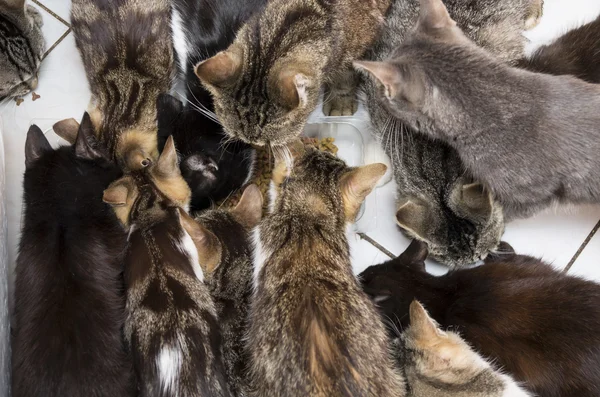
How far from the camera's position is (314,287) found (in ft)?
5.84

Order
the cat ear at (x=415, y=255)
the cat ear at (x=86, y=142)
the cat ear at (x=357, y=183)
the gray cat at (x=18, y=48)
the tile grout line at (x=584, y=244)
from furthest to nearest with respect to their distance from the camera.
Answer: the tile grout line at (x=584, y=244), the gray cat at (x=18, y=48), the cat ear at (x=415, y=255), the cat ear at (x=86, y=142), the cat ear at (x=357, y=183)

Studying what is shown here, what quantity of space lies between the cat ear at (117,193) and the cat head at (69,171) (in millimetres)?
129

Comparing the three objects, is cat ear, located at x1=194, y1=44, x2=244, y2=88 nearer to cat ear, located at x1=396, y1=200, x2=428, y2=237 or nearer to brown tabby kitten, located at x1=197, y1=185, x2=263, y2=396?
brown tabby kitten, located at x1=197, y1=185, x2=263, y2=396

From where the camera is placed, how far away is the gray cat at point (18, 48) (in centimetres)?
251

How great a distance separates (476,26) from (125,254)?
177 centimetres

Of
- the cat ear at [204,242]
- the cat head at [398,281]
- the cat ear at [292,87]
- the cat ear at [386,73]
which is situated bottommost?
the cat head at [398,281]

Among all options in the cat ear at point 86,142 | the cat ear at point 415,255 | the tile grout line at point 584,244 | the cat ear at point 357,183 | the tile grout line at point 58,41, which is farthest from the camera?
the tile grout line at point 58,41

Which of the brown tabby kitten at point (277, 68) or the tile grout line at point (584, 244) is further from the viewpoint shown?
the tile grout line at point (584, 244)

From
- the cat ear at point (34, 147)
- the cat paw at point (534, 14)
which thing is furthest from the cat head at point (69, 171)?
the cat paw at point (534, 14)

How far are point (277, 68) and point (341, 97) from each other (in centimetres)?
74

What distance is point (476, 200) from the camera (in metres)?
2.22

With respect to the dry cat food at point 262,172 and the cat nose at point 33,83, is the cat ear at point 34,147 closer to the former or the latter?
the cat nose at point 33,83

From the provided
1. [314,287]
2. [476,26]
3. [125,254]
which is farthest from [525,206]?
[125,254]

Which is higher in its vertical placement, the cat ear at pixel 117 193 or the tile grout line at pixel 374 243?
the cat ear at pixel 117 193
